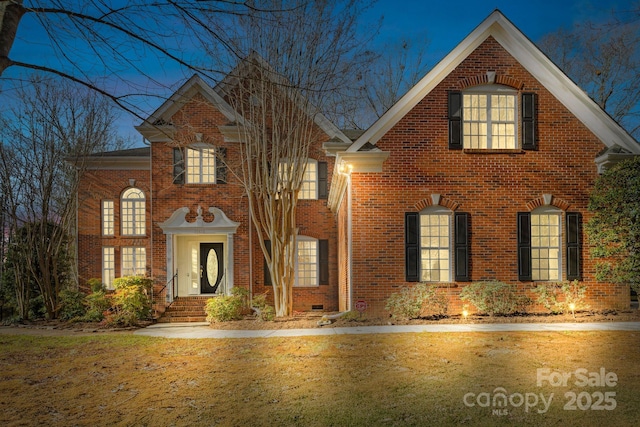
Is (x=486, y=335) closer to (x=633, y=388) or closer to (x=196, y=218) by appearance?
(x=633, y=388)

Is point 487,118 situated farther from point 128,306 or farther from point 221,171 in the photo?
point 128,306

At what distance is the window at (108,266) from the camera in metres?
19.2

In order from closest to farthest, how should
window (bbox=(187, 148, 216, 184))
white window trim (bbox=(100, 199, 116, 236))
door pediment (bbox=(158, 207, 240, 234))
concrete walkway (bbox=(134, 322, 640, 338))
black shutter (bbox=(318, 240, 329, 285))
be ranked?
concrete walkway (bbox=(134, 322, 640, 338))
door pediment (bbox=(158, 207, 240, 234))
window (bbox=(187, 148, 216, 184))
black shutter (bbox=(318, 240, 329, 285))
white window trim (bbox=(100, 199, 116, 236))

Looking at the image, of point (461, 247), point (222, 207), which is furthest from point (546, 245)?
point (222, 207)

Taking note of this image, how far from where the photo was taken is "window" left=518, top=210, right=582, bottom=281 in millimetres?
12492

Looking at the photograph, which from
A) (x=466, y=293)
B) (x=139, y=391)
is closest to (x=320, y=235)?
(x=466, y=293)

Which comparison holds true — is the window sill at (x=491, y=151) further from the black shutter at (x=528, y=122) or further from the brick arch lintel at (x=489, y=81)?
the brick arch lintel at (x=489, y=81)

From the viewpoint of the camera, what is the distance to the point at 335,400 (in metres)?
5.71

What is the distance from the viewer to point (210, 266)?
17.7 m

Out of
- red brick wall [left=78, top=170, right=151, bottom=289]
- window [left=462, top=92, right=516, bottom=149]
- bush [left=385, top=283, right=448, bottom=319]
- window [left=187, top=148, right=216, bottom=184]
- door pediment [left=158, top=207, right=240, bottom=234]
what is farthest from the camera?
red brick wall [left=78, top=170, right=151, bottom=289]

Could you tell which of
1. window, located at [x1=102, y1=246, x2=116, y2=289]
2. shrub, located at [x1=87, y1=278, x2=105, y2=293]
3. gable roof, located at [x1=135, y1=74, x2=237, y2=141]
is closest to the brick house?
gable roof, located at [x1=135, y1=74, x2=237, y2=141]

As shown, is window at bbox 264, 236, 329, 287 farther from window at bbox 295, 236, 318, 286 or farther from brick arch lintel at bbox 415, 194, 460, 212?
brick arch lintel at bbox 415, 194, 460, 212

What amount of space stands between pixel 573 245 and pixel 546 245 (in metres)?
0.69

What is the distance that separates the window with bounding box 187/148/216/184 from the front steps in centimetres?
444
